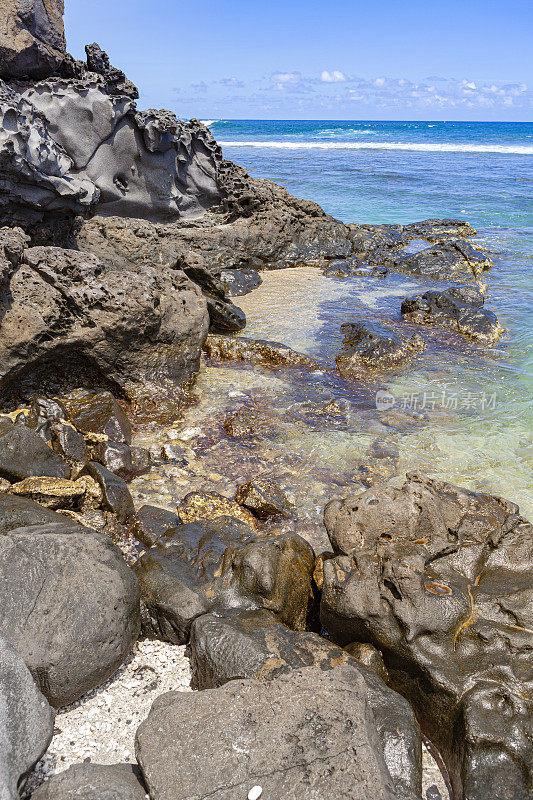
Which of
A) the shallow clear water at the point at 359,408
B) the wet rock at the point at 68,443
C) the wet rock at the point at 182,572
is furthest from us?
the shallow clear water at the point at 359,408

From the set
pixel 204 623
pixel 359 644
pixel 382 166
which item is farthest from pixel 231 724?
pixel 382 166

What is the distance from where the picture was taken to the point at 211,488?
17.4ft

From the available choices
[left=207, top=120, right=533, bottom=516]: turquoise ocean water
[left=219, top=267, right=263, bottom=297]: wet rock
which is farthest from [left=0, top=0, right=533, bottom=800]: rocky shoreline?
[left=219, top=267, right=263, bottom=297]: wet rock

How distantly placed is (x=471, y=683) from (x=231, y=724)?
1.25 meters

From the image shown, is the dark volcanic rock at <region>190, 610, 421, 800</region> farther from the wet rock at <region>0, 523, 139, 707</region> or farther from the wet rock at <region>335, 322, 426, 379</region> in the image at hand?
the wet rock at <region>335, 322, 426, 379</region>

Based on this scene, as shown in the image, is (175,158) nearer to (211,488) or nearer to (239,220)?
(239,220)

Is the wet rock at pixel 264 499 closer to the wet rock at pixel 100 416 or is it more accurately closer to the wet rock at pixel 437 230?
the wet rock at pixel 100 416

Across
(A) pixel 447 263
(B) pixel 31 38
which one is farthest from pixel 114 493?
(A) pixel 447 263

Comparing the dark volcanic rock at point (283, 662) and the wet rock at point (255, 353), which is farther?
the wet rock at point (255, 353)

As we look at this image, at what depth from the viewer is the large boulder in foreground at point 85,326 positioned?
19.5ft

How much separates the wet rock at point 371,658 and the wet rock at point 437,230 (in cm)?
1456

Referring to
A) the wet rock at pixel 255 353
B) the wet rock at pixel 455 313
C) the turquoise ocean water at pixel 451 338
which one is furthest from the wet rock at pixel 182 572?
the wet rock at pixel 455 313

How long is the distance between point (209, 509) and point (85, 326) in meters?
2.70

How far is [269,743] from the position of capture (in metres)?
2.29
